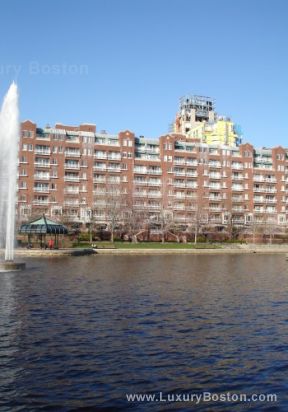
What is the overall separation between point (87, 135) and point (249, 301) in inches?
4341

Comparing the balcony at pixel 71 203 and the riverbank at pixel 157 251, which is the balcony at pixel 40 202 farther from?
the riverbank at pixel 157 251

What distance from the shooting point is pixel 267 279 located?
41.2 metres

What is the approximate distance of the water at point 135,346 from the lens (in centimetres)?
1294

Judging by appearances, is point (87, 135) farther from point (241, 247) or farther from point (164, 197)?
point (241, 247)

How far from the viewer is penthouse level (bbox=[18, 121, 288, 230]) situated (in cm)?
12569

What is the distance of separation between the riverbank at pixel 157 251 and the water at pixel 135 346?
128ft

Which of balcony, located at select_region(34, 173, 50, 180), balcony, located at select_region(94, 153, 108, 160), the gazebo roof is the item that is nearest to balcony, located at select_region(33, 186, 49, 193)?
balcony, located at select_region(34, 173, 50, 180)

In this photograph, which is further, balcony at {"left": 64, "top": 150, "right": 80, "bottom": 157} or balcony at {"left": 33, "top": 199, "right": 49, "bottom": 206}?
balcony at {"left": 64, "top": 150, "right": 80, "bottom": 157}

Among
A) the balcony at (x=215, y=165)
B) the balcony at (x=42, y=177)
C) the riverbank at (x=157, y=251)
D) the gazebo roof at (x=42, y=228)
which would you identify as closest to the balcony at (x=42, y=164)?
the balcony at (x=42, y=177)

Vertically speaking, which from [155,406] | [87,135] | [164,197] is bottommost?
[155,406]

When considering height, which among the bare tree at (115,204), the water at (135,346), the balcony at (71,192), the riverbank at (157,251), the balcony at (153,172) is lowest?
the water at (135,346)

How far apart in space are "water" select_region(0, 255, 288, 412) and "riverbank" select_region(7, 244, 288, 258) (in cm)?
3916

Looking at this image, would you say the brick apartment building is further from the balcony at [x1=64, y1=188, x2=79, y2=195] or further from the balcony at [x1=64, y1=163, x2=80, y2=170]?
the balcony at [x1=64, y1=163, x2=80, y2=170]

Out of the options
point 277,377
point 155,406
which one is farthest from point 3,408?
point 277,377
